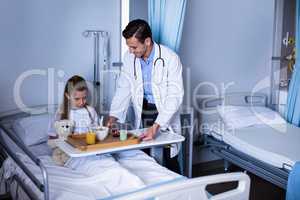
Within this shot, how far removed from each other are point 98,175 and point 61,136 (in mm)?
503

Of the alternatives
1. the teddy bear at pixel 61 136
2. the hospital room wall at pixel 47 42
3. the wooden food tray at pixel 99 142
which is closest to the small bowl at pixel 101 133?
the wooden food tray at pixel 99 142

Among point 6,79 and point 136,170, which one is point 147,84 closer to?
point 136,170

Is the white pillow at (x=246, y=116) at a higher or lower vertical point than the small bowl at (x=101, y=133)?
lower

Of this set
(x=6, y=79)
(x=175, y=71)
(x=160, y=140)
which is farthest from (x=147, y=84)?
(x=6, y=79)

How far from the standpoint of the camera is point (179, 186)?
1.63m

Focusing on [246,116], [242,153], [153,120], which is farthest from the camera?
[246,116]

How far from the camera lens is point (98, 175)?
6.89ft

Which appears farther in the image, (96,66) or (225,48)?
(225,48)

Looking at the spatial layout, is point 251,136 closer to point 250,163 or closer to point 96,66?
point 250,163

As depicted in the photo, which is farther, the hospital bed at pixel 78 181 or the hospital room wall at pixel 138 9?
the hospital room wall at pixel 138 9

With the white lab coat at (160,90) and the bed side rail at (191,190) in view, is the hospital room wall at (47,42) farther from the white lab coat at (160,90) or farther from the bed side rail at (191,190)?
the bed side rail at (191,190)

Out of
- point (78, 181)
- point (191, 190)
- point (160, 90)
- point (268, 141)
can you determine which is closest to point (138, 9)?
point (160, 90)

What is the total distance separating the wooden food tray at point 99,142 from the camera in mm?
2098

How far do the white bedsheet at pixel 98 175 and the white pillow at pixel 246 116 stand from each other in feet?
4.52
